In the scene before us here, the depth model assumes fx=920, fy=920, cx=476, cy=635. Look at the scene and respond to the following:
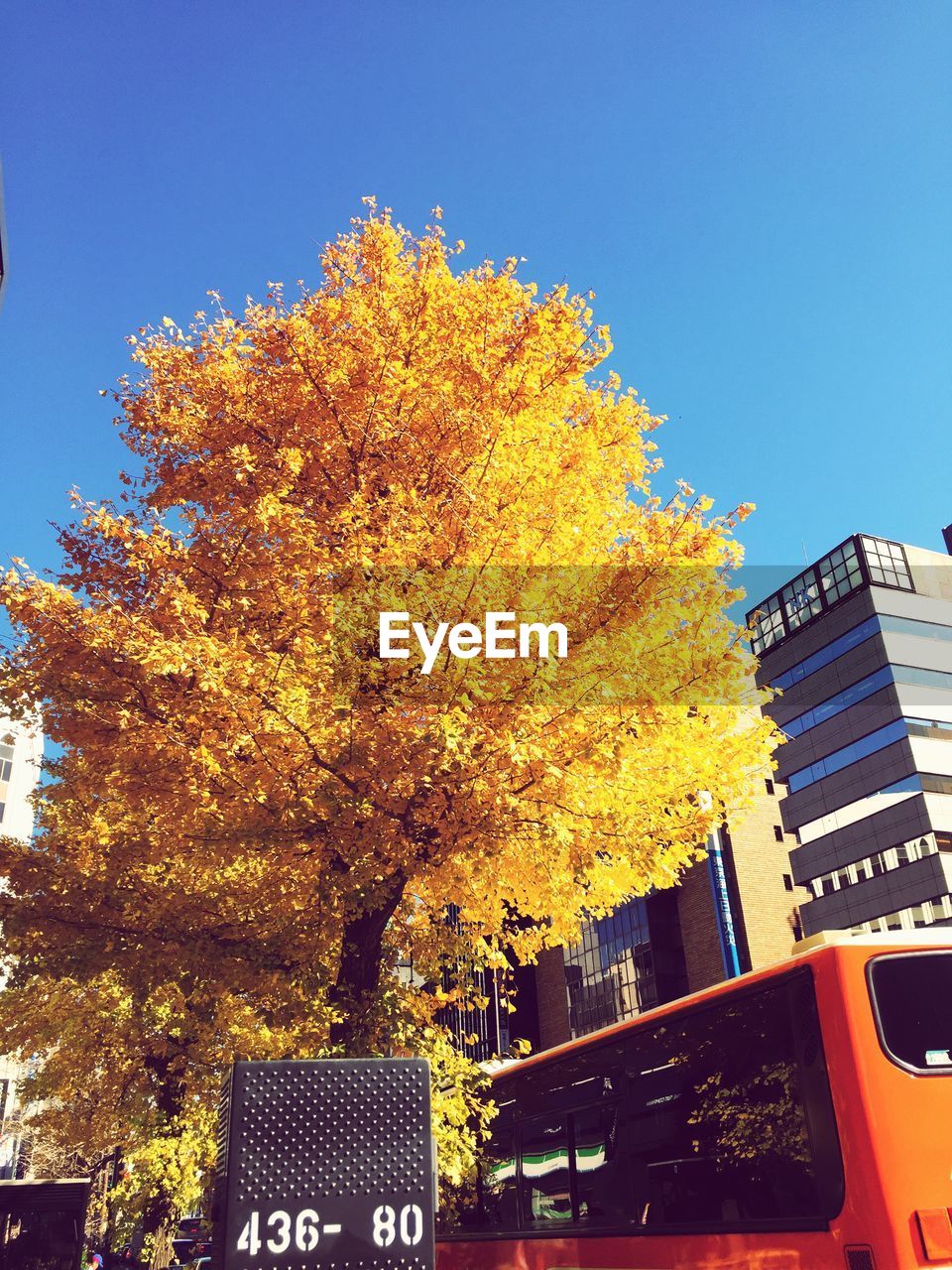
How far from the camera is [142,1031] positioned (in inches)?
664

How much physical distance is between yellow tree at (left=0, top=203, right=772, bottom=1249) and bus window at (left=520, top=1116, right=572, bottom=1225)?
1689 mm

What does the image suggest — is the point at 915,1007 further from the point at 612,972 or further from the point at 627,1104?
the point at 612,972

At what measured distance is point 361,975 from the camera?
9266 mm

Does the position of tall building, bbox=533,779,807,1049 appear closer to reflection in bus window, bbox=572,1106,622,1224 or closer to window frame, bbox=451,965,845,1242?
window frame, bbox=451,965,845,1242

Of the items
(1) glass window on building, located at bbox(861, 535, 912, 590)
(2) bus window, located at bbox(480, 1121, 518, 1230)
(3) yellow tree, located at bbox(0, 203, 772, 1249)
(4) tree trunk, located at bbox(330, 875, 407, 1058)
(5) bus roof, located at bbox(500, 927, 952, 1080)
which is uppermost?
(1) glass window on building, located at bbox(861, 535, 912, 590)

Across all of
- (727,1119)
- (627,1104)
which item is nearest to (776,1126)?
(727,1119)

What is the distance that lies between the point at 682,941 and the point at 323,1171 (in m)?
46.4

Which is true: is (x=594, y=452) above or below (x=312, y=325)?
below

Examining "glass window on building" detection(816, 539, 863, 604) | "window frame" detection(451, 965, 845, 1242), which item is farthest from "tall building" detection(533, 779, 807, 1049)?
"window frame" detection(451, 965, 845, 1242)

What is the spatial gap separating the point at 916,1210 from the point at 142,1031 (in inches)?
590

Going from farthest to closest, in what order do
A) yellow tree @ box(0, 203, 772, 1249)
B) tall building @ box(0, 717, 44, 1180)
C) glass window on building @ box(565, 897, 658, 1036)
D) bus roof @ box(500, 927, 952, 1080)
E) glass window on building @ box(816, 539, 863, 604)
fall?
tall building @ box(0, 717, 44, 1180)
glass window on building @ box(816, 539, 863, 604)
glass window on building @ box(565, 897, 658, 1036)
yellow tree @ box(0, 203, 772, 1249)
bus roof @ box(500, 927, 952, 1080)

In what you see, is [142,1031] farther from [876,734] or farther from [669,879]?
[876,734]

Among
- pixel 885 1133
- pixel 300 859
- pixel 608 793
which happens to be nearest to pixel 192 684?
pixel 300 859

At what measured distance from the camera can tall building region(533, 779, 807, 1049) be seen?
44.2m
